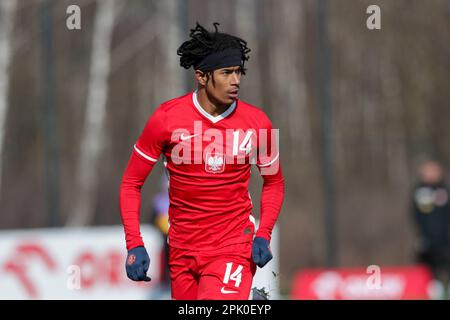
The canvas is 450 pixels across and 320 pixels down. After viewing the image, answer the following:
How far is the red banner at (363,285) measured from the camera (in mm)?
14172

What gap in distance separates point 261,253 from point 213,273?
0.91ft

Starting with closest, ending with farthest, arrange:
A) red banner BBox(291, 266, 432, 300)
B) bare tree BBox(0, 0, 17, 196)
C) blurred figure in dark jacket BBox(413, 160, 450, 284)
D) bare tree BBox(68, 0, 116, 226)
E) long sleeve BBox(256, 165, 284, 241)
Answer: long sleeve BBox(256, 165, 284, 241) < red banner BBox(291, 266, 432, 300) < blurred figure in dark jacket BBox(413, 160, 450, 284) < bare tree BBox(0, 0, 17, 196) < bare tree BBox(68, 0, 116, 226)

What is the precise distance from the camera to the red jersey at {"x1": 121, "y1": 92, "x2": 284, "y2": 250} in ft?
19.0

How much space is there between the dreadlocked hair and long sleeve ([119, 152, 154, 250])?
0.62m

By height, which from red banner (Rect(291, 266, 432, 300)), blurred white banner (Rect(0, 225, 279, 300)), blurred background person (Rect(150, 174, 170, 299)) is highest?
blurred background person (Rect(150, 174, 170, 299))

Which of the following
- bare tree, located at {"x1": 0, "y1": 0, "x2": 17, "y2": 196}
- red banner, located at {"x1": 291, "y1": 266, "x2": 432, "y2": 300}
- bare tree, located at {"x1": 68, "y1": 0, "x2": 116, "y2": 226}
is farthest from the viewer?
bare tree, located at {"x1": 68, "y1": 0, "x2": 116, "y2": 226}

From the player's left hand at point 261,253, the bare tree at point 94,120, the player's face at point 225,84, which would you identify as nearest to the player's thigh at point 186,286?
the player's left hand at point 261,253

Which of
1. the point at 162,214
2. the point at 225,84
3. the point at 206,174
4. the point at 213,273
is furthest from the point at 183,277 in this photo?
the point at 162,214

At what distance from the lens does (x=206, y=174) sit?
5.80 m

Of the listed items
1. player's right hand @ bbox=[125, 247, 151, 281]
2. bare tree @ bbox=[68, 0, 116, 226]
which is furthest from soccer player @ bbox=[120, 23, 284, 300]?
bare tree @ bbox=[68, 0, 116, 226]

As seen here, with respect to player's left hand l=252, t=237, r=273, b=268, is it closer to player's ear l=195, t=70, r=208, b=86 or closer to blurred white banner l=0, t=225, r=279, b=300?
player's ear l=195, t=70, r=208, b=86

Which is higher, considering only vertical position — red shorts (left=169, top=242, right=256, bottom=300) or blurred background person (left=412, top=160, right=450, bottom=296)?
red shorts (left=169, top=242, right=256, bottom=300)

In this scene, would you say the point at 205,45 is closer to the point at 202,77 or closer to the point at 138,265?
the point at 202,77
